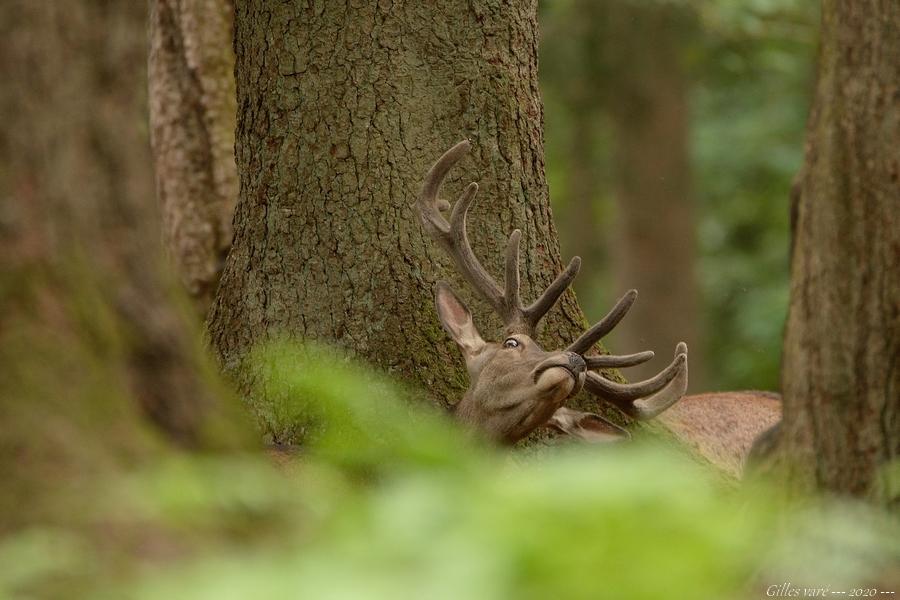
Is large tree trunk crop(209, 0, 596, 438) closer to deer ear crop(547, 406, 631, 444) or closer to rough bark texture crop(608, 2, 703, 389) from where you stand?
deer ear crop(547, 406, 631, 444)

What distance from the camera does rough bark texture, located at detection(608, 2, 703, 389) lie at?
1487cm

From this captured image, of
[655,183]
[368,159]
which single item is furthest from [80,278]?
[655,183]

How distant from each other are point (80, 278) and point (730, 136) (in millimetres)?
16137

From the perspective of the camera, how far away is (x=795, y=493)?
3.91m

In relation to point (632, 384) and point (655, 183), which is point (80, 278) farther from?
point (655, 183)

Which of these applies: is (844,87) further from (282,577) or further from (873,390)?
(282,577)

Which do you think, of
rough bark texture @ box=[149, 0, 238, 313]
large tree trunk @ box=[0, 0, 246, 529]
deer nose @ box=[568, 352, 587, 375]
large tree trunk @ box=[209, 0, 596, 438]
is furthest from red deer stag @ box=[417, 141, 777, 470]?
rough bark texture @ box=[149, 0, 238, 313]

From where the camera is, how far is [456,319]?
5762 millimetres

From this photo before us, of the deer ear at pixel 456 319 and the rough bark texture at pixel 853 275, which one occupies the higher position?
the rough bark texture at pixel 853 275

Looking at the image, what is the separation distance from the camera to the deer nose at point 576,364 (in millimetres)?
5352

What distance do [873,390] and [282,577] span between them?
257 cm

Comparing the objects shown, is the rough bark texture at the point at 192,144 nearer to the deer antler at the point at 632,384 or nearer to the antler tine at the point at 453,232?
the antler tine at the point at 453,232

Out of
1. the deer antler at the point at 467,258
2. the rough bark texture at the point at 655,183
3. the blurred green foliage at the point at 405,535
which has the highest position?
the blurred green foliage at the point at 405,535

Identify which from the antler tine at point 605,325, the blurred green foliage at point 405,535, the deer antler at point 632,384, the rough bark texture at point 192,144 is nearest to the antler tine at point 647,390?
the deer antler at point 632,384
